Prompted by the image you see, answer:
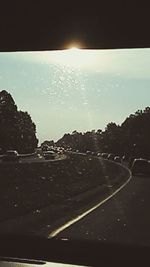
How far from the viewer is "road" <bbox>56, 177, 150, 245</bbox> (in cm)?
1316

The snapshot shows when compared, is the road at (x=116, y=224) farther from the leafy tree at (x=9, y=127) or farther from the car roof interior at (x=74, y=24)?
the leafy tree at (x=9, y=127)

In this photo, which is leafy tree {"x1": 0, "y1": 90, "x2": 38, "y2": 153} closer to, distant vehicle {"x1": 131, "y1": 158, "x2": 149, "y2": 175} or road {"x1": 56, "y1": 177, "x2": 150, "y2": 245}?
distant vehicle {"x1": 131, "y1": 158, "x2": 149, "y2": 175}

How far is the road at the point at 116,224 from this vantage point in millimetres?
13163

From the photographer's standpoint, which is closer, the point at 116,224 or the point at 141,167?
the point at 116,224

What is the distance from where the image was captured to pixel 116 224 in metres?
16.0

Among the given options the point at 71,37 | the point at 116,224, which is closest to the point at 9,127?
the point at 116,224

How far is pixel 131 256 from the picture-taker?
1027 centimetres

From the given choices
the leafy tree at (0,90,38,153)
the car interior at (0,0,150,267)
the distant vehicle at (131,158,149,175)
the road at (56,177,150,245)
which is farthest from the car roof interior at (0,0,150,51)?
the leafy tree at (0,90,38,153)

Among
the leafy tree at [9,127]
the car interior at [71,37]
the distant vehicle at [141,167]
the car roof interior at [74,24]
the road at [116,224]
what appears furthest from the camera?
the leafy tree at [9,127]

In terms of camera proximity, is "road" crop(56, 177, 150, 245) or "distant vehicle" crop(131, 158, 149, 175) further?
"distant vehicle" crop(131, 158, 149, 175)

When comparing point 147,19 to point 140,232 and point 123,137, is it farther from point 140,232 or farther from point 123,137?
point 123,137

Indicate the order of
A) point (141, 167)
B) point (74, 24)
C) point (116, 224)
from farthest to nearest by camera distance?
point (141, 167) → point (116, 224) → point (74, 24)

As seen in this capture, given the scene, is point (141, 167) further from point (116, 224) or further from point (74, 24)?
point (74, 24)

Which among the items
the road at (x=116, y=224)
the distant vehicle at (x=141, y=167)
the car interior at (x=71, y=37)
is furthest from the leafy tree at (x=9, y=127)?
the car interior at (x=71, y=37)
